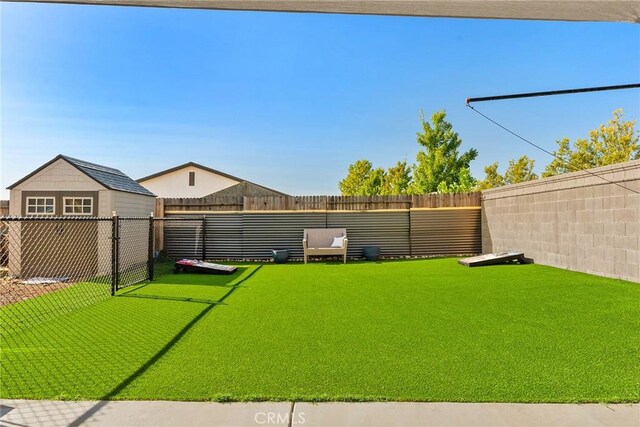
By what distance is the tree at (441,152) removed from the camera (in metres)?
20.3

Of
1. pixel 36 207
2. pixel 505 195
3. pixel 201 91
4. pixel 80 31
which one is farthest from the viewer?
pixel 505 195

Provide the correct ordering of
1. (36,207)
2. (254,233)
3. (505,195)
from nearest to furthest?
(36,207)
(505,195)
(254,233)

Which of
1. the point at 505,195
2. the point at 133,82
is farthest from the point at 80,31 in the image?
the point at 505,195

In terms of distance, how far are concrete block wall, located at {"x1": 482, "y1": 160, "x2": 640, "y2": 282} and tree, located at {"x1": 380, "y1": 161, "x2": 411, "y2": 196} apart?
731 inches

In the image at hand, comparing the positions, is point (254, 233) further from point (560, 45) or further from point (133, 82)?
point (560, 45)

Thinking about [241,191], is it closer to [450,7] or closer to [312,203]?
[312,203]

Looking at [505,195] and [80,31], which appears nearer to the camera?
[80,31]

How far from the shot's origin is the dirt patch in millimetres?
5977

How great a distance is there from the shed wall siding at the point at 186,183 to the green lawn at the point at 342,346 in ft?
63.0

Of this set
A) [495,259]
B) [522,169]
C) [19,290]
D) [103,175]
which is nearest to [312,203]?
[495,259]

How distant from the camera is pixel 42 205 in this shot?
868cm

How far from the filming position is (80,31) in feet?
10.6

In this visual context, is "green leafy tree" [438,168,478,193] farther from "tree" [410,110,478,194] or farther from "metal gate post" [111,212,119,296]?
"metal gate post" [111,212,119,296]

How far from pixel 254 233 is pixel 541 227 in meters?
7.84
